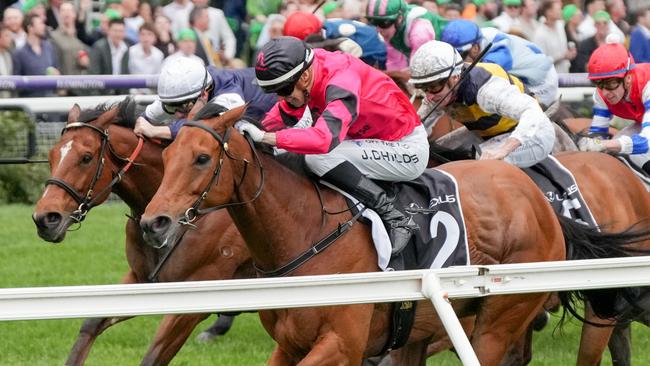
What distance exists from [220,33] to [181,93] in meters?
7.43

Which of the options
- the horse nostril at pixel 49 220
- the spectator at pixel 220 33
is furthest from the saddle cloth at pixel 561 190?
the spectator at pixel 220 33

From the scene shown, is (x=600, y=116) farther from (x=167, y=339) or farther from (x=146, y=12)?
(x=146, y=12)

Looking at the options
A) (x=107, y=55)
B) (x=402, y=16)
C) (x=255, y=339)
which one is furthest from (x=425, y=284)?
(x=107, y=55)

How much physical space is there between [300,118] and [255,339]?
2716 mm

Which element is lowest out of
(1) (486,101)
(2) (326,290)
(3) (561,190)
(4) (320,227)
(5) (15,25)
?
(5) (15,25)

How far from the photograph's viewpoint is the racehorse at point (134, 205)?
6406 millimetres

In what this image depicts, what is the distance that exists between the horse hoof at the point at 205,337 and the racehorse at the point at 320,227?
7.87ft

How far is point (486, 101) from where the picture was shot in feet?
22.0

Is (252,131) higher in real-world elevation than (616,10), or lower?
higher

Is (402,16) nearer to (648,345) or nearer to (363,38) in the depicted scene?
(363,38)

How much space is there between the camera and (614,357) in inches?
283

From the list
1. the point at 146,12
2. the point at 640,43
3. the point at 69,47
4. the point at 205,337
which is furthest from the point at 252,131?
the point at 640,43

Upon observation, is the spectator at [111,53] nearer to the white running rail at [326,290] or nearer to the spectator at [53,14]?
the spectator at [53,14]

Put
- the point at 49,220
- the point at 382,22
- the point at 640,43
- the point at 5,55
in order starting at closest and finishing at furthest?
the point at 49,220 → the point at 382,22 → the point at 5,55 → the point at 640,43
